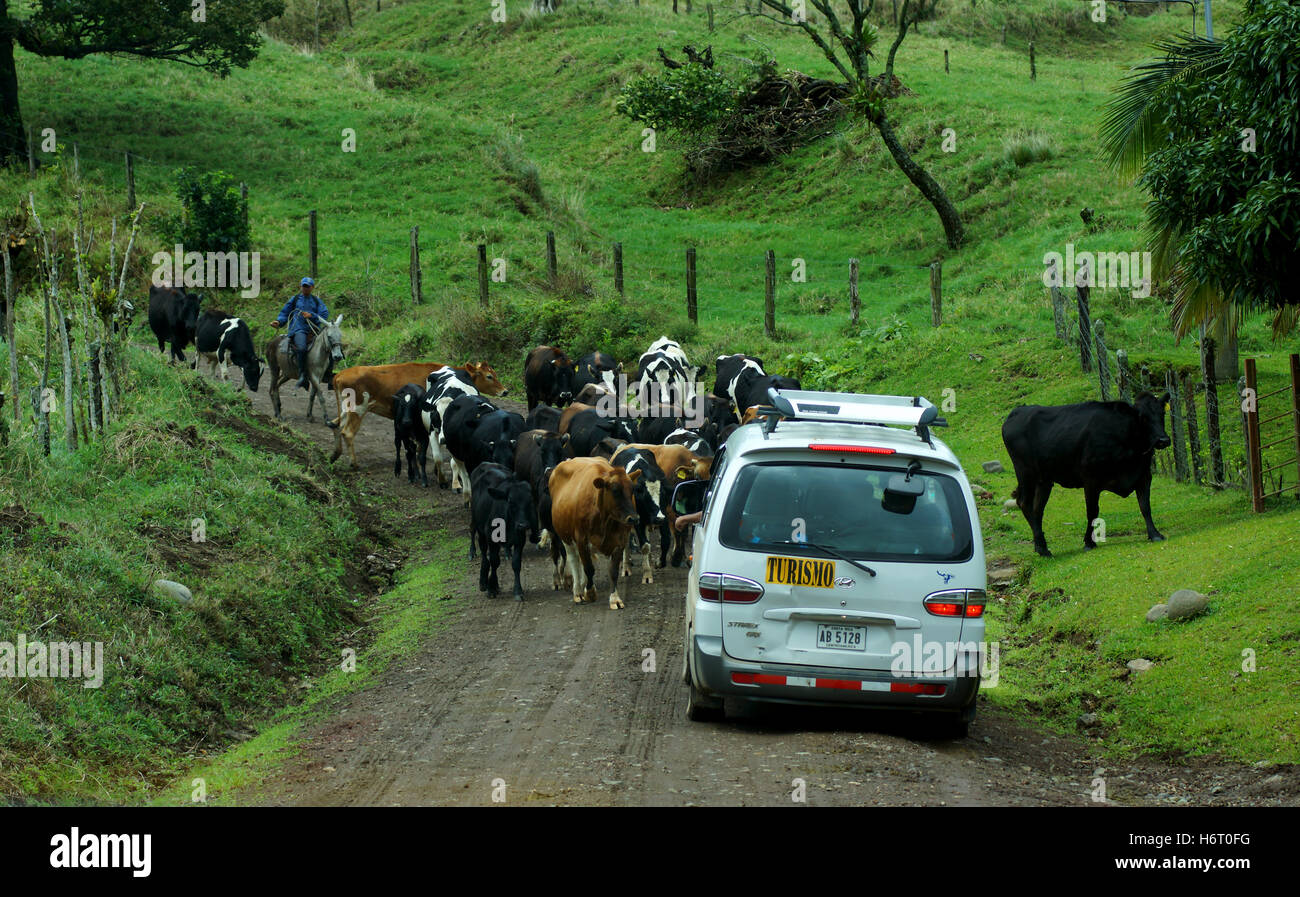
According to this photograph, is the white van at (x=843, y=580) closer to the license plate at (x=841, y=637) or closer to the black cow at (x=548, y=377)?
the license plate at (x=841, y=637)

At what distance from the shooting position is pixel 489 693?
9.89 m

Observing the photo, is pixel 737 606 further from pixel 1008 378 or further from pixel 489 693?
pixel 1008 378

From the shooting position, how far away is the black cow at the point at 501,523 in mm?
13375

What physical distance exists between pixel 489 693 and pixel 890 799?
398 centimetres

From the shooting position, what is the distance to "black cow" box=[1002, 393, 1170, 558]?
527 inches

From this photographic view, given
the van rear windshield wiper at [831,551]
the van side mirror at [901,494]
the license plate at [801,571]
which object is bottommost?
the license plate at [801,571]

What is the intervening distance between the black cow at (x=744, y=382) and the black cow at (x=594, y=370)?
1.78 m

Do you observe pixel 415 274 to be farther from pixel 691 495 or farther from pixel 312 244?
pixel 691 495

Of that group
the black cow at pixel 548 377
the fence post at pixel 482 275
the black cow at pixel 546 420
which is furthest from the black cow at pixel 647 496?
the fence post at pixel 482 275

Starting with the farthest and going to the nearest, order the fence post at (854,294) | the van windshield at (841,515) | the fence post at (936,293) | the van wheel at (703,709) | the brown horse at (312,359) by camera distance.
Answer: the fence post at (854,294)
the fence post at (936,293)
the brown horse at (312,359)
the van wheel at (703,709)
the van windshield at (841,515)

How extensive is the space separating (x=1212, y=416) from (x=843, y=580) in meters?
8.72

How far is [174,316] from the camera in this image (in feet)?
80.3

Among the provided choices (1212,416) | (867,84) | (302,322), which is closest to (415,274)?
(302,322)

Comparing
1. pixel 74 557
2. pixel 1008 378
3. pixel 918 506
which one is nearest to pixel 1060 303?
pixel 1008 378
